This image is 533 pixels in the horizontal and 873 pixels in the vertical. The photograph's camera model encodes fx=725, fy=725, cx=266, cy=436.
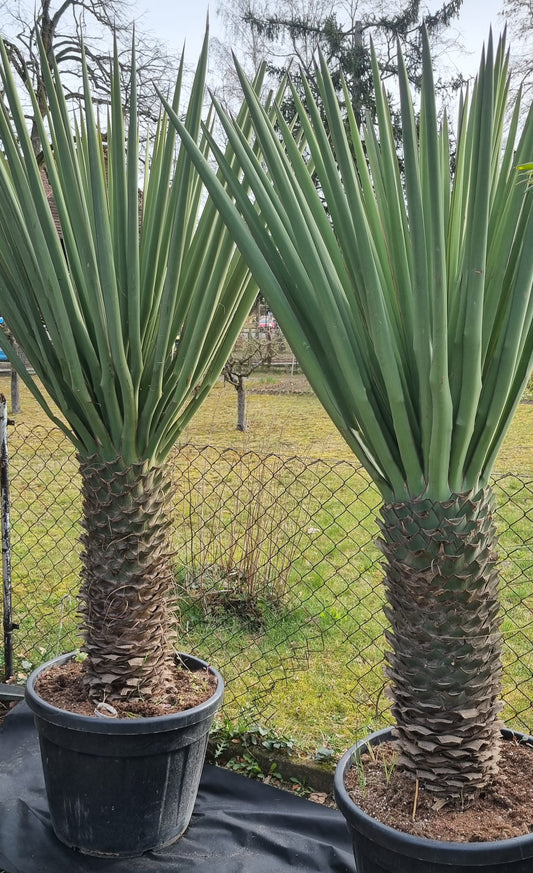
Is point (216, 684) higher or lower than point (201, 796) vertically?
higher

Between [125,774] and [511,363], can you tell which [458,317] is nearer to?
[511,363]

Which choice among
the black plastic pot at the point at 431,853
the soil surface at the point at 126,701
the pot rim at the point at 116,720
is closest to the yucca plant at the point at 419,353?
the black plastic pot at the point at 431,853

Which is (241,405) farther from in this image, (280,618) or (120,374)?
(120,374)

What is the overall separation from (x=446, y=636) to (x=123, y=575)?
111cm

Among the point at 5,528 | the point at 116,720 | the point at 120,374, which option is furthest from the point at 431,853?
the point at 5,528

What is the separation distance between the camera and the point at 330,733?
3.09 metres

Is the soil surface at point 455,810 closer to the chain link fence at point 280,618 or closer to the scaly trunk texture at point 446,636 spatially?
the scaly trunk texture at point 446,636

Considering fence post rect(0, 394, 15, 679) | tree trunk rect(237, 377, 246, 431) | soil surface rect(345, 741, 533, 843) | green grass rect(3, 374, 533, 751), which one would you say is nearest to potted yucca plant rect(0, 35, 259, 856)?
green grass rect(3, 374, 533, 751)

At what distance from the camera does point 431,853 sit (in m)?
1.52

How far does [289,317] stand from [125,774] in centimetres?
154

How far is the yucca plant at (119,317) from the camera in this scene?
2010 millimetres

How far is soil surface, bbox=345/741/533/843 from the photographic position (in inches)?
62.8

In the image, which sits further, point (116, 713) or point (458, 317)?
point (116, 713)

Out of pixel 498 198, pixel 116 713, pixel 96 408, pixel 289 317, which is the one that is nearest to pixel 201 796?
pixel 116 713
